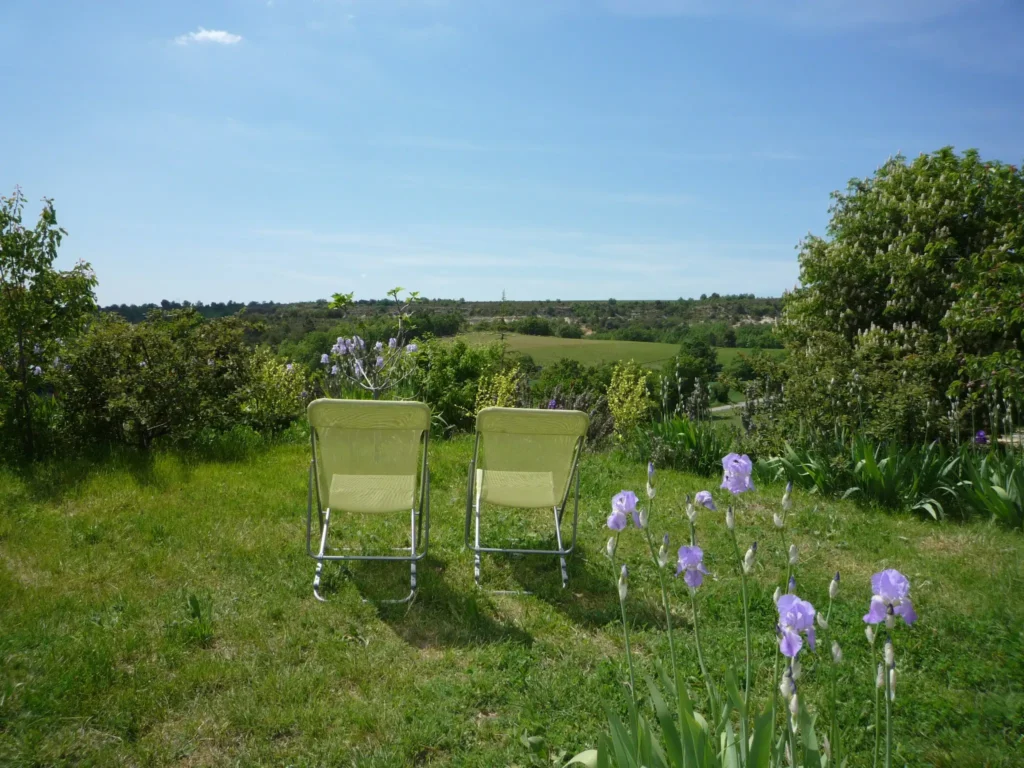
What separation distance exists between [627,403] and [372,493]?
15.1 ft

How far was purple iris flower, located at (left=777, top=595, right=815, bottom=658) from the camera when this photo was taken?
1436mm

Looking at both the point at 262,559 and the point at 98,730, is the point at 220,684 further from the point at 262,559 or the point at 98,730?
the point at 262,559

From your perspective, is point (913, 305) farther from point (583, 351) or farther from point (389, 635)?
point (389, 635)

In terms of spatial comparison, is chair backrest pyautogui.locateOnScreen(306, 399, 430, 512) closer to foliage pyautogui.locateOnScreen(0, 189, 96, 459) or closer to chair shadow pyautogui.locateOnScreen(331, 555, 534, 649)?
chair shadow pyautogui.locateOnScreen(331, 555, 534, 649)

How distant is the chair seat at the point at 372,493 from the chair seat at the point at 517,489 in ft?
1.40

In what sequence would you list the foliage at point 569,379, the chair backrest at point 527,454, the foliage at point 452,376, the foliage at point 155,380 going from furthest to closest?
the foliage at point 569,379 → the foliage at point 452,376 → the foliage at point 155,380 → the chair backrest at point 527,454

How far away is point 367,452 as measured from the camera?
3986 millimetres

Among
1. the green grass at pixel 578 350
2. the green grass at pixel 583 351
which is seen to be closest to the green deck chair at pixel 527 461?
the green grass at pixel 583 351

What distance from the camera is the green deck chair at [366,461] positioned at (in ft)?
12.4

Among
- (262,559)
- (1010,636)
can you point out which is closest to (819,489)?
(1010,636)

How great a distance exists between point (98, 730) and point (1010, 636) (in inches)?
148

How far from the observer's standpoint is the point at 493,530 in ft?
Answer: 15.9

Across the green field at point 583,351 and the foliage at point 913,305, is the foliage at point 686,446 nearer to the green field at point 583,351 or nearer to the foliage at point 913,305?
the foliage at point 913,305

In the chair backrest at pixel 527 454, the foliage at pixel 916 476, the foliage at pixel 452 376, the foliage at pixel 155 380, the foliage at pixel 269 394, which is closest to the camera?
the chair backrest at pixel 527 454
